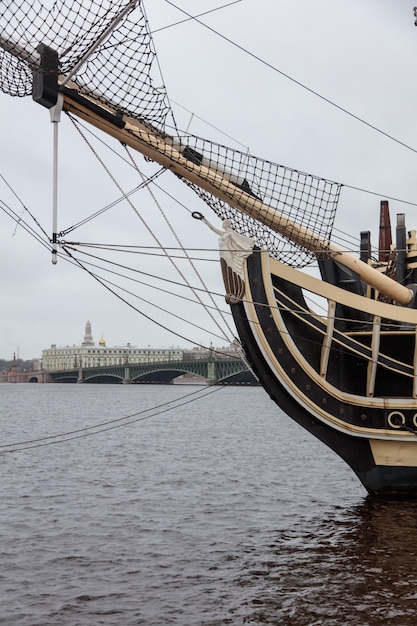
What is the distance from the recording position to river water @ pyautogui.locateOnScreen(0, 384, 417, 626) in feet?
30.6

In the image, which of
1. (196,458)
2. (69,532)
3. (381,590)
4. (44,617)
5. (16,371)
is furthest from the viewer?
(16,371)

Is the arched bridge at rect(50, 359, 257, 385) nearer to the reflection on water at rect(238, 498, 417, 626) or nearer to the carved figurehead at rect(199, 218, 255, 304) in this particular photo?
the reflection on water at rect(238, 498, 417, 626)

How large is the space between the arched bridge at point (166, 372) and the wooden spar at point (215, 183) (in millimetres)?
55442

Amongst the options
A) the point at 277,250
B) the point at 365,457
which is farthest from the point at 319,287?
the point at 365,457

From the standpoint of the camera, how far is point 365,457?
541 inches

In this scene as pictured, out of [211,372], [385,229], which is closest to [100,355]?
[211,372]

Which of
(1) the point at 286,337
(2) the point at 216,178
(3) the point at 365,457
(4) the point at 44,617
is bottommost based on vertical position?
(4) the point at 44,617

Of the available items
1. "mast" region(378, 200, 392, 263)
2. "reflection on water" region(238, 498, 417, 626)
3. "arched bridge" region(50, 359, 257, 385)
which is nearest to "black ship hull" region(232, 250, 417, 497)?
"reflection on water" region(238, 498, 417, 626)

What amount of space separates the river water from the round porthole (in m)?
1.51

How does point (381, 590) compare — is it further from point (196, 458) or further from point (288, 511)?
point (196, 458)

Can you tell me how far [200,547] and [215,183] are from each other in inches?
215

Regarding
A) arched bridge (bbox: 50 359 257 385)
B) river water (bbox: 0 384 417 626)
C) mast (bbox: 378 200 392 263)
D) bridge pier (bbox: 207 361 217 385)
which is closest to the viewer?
river water (bbox: 0 384 417 626)

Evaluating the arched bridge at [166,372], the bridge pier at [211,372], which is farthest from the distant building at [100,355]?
the bridge pier at [211,372]

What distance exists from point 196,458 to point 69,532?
1211 cm
